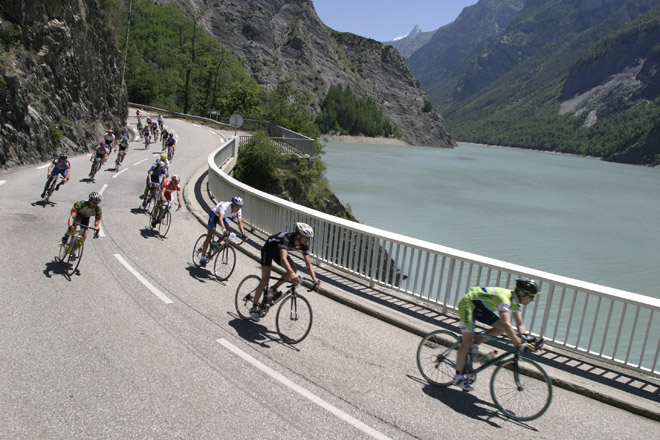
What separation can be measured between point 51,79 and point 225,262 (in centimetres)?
2176

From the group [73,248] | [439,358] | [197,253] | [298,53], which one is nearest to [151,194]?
[197,253]

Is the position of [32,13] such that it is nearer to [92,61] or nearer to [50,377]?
[92,61]

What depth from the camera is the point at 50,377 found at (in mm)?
5191

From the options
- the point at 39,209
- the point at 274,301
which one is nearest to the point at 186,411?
the point at 274,301

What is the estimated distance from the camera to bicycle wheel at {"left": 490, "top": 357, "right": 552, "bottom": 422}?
17.7 feet

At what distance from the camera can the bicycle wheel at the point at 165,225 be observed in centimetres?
1236

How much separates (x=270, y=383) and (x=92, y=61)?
3200 cm

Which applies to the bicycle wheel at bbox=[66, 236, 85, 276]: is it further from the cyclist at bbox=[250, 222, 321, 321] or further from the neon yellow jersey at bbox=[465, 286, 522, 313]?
the neon yellow jersey at bbox=[465, 286, 522, 313]

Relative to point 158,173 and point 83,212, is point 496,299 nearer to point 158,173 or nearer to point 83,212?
point 83,212

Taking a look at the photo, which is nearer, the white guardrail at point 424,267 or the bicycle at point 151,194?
the white guardrail at point 424,267

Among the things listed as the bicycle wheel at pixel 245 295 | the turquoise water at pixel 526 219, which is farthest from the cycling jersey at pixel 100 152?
the turquoise water at pixel 526 219

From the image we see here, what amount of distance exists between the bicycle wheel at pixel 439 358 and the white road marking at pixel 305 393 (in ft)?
4.60

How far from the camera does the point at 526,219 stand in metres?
39.8

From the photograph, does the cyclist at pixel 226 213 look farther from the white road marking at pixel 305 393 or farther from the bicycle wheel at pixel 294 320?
the white road marking at pixel 305 393
